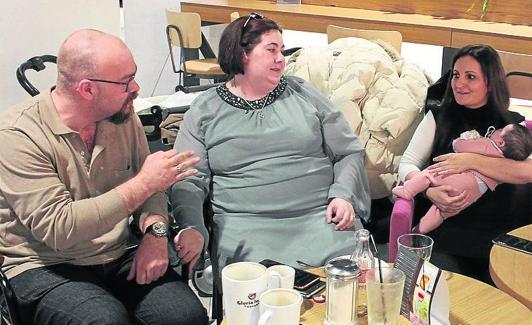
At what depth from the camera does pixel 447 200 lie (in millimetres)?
2264

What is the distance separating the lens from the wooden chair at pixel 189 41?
5.67 meters

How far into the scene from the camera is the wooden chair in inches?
223

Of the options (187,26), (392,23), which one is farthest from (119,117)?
(187,26)

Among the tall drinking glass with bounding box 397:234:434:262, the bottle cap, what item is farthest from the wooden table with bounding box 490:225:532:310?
the bottle cap

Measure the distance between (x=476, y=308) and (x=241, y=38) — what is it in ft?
4.14

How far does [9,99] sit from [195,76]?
2771 mm

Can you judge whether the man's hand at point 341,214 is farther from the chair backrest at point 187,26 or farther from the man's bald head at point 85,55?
the chair backrest at point 187,26

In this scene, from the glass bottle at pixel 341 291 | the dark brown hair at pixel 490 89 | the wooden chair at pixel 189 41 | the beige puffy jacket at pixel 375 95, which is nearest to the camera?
the glass bottle at pixel 341 291

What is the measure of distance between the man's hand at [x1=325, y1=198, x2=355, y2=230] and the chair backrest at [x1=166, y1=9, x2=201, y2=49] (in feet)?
12.5

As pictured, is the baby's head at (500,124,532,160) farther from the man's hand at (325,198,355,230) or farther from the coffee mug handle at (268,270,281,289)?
the coffee mug handle at (268,270,281,289)

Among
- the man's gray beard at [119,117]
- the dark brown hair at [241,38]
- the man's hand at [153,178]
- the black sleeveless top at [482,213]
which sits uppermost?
the dark brown hair at [241,38]

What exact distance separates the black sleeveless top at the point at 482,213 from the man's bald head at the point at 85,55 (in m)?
1.28

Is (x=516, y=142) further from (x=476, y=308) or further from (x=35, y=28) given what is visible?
(x=35, y=28)

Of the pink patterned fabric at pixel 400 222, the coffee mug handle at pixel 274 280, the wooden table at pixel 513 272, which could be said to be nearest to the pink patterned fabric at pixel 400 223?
the pink patterned fabric at pixel 400 222
